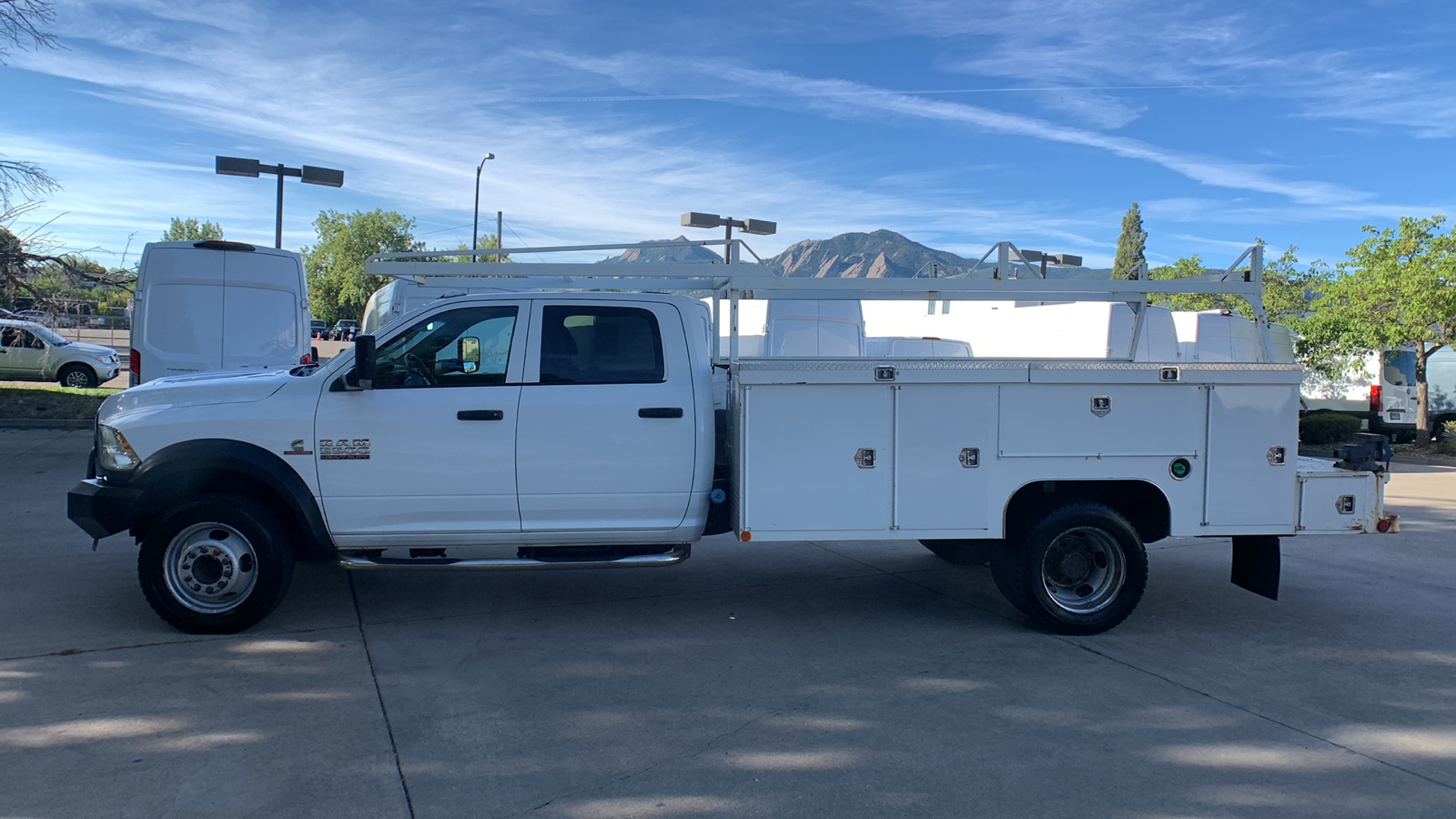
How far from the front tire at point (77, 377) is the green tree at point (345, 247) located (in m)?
33.2

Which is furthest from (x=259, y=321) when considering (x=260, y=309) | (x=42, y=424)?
(x=42, y=424)

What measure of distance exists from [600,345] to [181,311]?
24.5ft

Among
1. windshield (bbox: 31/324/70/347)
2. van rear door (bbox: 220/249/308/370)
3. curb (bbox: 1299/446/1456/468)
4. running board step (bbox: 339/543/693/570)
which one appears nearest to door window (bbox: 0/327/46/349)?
windshield (bbox: 31/324/70/347)

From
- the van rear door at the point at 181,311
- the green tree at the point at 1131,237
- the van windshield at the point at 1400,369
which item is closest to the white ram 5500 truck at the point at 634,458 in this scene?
the van rear door at the point at 181,311

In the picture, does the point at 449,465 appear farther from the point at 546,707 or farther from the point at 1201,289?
the point at 1201,289

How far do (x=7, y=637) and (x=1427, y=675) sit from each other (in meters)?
7.89

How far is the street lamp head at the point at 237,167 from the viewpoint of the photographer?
60.5 feet

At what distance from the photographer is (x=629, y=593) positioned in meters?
6.89

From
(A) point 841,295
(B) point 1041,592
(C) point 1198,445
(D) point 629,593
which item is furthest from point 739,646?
(C) point 1198,445

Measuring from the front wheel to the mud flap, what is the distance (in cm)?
82

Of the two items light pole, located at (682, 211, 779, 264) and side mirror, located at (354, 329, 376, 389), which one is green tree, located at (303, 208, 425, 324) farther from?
side mirror, located at (354, 329, 376, 389)

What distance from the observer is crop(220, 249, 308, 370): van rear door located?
37.1ft

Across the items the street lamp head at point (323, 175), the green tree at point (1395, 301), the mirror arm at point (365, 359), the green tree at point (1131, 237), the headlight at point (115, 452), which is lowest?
the headlight at point (115, 452)

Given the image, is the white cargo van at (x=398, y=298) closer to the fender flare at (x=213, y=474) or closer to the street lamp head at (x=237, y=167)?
the fender flare at (x=213, y=474)
